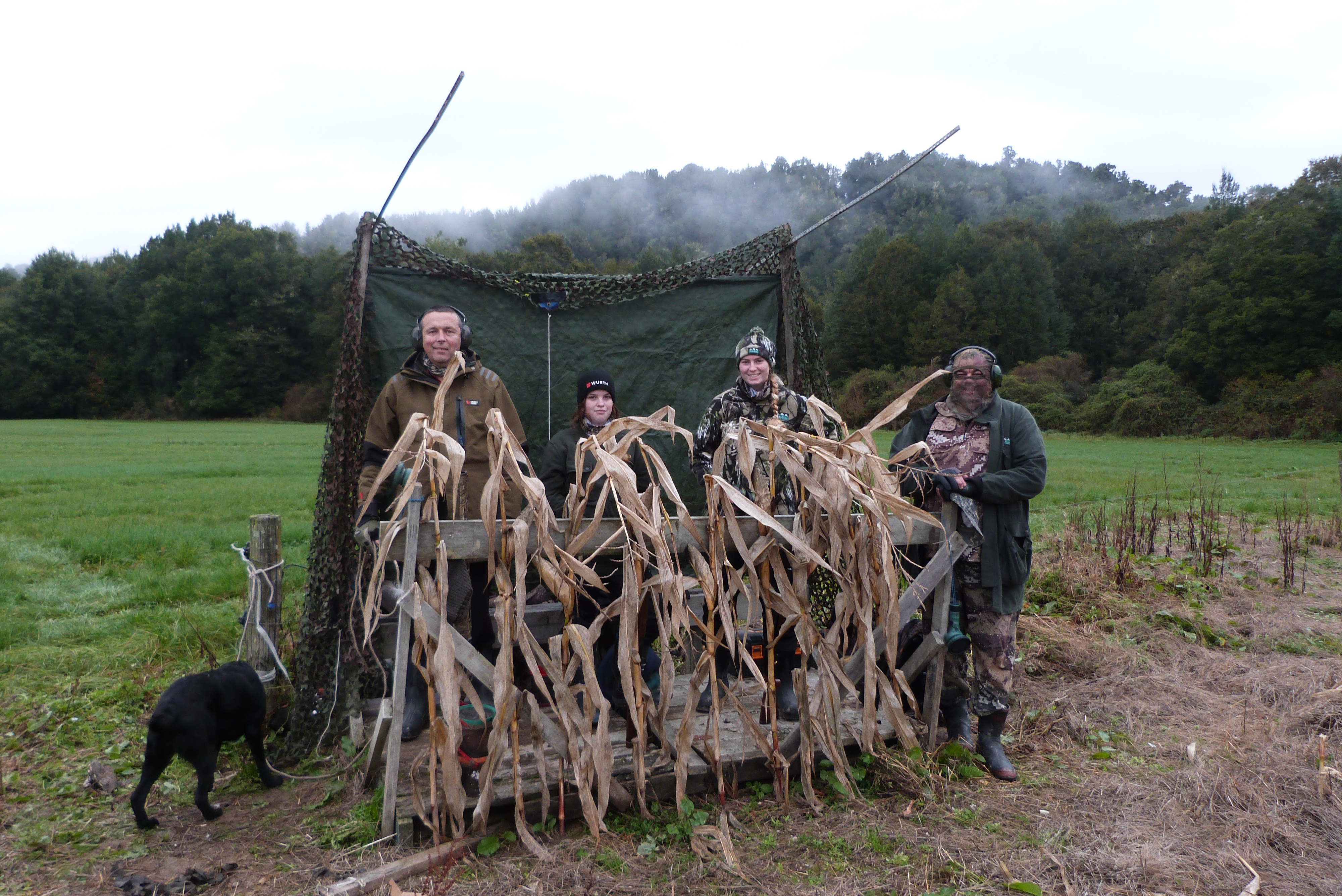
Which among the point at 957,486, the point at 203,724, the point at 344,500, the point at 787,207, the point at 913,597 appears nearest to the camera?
the point at 203,724

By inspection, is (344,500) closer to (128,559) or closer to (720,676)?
(720,676)

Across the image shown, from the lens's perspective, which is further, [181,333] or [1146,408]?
[181,333]

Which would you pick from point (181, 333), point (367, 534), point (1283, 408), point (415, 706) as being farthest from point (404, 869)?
point (181, 333)

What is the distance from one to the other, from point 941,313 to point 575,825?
168 ft

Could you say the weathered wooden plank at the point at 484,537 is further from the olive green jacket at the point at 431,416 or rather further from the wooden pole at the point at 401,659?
the olive green jacket at the point at 431,416

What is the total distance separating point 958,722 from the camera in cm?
395

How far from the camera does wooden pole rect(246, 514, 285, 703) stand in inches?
167

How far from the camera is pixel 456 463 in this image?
2984 millimetres

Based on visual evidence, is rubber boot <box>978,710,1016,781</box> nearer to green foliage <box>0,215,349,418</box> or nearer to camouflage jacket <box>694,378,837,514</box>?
camouflage jacket <box>694,378,837,514</box>

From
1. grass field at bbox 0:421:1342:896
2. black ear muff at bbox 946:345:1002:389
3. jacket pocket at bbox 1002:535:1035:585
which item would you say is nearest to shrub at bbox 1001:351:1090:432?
grass field at bbox 0:421:1342:896

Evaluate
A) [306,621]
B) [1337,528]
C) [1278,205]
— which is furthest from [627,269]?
[306,621]

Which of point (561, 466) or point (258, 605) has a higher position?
point (561, 466)

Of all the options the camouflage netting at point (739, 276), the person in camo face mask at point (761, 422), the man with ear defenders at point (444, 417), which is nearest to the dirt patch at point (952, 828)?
the person in camo face mask at point (761, 422)

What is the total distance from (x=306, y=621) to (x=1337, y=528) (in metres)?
10.3
